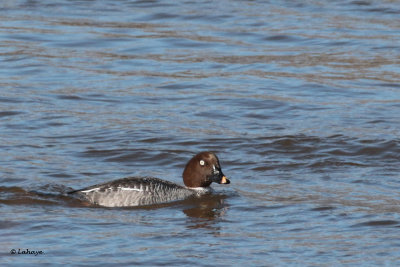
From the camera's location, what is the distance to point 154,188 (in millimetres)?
12086

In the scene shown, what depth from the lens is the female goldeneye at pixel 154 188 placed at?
469 inches

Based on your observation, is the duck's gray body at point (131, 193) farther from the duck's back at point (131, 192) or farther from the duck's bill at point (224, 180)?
the duck's bill at point (224, 180)

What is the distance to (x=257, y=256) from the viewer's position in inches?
383

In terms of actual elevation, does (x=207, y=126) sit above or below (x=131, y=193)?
above

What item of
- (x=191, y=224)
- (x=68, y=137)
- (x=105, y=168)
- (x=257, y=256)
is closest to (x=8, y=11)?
(x=68, y=137)

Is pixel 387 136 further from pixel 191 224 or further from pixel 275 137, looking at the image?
pixel 191 224

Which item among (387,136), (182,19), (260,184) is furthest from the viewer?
(182,19)

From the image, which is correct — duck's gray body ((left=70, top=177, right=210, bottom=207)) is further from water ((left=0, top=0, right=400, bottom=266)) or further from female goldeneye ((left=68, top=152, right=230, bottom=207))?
water ((left=0, top=0, right=400, bottom=266))

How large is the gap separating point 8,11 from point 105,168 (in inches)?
538

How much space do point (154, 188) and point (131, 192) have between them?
0.90 feet

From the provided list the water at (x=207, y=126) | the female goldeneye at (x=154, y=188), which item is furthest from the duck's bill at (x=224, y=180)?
the water at (x=207, y=126)

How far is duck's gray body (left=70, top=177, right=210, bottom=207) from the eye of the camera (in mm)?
11898

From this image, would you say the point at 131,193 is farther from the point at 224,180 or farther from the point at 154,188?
the point at 224,180

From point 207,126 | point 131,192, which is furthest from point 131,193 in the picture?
point 207,126
